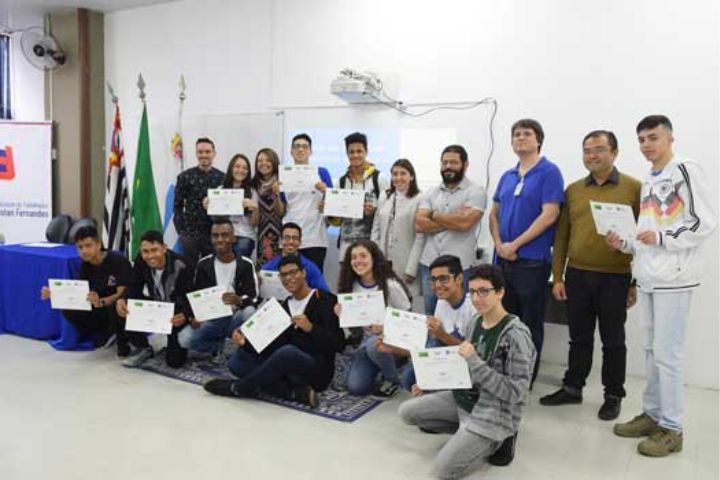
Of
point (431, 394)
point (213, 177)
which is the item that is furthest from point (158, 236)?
point (431, 394)

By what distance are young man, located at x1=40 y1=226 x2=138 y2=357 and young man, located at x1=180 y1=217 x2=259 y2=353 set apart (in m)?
0.53

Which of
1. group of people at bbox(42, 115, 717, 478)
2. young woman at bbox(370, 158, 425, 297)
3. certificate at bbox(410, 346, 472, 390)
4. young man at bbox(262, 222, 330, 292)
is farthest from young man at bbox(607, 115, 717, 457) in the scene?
young man at bbox(262, 222, 330, 292)

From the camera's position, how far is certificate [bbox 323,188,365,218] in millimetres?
3973

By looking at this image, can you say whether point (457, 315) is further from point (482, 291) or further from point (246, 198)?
point (246, 198)

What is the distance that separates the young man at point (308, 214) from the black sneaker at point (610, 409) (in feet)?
6.78

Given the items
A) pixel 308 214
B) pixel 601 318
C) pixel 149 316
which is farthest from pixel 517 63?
pixel 149 316

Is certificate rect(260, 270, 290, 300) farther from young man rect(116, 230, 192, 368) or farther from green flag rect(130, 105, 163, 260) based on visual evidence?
green flag rect(130, 105, 163, 260)

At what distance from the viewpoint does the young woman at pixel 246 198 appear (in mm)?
4414

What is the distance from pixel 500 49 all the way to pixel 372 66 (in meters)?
1.02

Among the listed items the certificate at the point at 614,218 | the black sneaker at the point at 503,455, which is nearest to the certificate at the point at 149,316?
the black sneaker at the point at 503,455

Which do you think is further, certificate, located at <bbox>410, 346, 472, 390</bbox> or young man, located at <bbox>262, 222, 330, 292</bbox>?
young man, located at <bbox>262, 222, 330, 292</bbox>

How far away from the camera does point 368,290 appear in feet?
11.3

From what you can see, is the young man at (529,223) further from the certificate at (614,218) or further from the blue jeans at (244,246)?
the blue jeans at (244,246)

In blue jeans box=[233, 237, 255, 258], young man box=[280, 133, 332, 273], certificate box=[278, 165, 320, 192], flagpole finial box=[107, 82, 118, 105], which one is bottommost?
blue jeans box=[233, 237, 255, 258]
